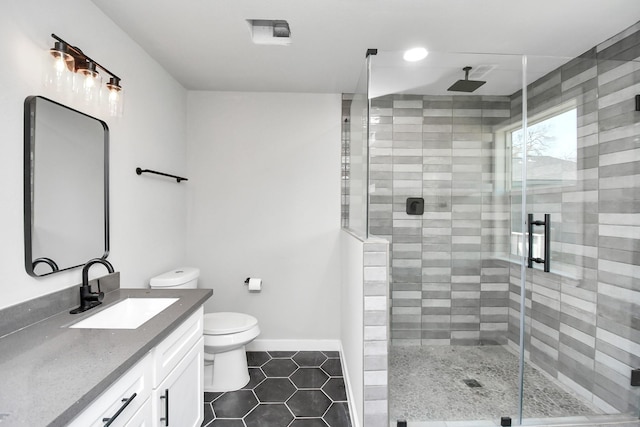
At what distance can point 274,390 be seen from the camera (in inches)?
89.6

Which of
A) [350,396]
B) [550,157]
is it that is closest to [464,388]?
[350,396]

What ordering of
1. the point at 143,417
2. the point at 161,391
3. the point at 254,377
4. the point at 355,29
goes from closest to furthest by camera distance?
the point at 143,417, the point at 161,391, the point at 355,29, the point at 254,377

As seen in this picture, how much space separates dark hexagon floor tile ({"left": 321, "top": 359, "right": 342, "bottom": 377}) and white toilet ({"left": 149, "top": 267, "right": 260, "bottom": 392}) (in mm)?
643

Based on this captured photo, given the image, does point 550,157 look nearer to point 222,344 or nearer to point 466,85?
point 466,85

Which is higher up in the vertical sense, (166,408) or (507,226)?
(507,226)

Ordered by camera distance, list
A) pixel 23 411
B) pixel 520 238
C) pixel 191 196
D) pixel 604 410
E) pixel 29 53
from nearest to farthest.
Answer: pixel 23 411, pixel 29 53, pixel 604 410, pixel 520 238, pixel 191 196

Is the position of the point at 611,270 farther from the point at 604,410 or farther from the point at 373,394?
the point at 373,394

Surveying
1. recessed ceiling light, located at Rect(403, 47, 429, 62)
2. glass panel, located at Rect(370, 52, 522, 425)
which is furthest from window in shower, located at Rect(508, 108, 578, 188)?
recessed ceiling light, located at Rect(403, 47, 429, 62)

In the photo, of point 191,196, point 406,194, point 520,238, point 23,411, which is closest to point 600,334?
point 520,238

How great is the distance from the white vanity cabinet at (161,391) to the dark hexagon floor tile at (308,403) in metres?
0.61

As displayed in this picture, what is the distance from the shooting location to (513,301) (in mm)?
2295

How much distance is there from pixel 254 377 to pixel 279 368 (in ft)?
0.75

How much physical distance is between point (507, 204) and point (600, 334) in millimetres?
976

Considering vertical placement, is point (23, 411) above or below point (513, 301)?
above
